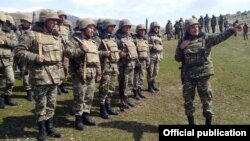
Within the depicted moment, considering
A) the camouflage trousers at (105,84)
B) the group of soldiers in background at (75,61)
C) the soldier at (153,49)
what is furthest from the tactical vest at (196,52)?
the soldier at (153,49)

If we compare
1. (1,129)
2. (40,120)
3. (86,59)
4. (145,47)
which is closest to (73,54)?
(86,59)

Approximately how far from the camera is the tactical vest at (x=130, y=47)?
1373cm

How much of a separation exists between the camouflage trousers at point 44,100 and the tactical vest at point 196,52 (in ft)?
11.8

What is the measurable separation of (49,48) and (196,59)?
3.80 meters

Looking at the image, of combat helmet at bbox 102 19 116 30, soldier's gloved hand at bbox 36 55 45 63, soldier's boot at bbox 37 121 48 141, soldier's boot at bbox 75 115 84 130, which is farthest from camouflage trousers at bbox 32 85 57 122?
combat helmet at bbox 102 19 116 30

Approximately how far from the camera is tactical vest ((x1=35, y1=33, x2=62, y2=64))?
31.2 ft

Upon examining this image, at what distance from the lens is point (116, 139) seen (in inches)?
414

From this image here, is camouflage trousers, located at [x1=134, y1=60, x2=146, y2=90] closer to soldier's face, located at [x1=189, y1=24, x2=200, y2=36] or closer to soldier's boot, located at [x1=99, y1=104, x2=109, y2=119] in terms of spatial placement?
soldier's boot, located at [x1=99, y1=104, x2=109, y2=119]

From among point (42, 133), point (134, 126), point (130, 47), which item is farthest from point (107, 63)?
point (42, 133)

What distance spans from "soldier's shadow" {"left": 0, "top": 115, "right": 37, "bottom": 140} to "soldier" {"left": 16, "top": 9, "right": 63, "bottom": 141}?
34.3 inches

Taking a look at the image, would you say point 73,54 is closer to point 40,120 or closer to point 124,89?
point 40,120

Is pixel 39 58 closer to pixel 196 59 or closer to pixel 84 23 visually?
pixel 84 23

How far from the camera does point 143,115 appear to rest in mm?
13266

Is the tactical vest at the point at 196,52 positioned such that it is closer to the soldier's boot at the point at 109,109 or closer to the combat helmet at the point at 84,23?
the combat helmet at the point at 84,23
